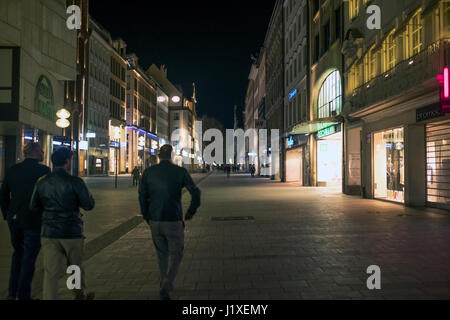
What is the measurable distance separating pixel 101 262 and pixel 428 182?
12679mm

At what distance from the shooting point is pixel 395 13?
54.9ft

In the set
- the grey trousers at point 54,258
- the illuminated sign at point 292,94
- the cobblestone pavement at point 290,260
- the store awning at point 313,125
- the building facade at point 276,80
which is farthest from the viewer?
the building facade at point 276,80

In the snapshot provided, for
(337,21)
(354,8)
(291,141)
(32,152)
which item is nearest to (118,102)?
(291,141)

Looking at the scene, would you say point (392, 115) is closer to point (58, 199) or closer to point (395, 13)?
point (395, 13)

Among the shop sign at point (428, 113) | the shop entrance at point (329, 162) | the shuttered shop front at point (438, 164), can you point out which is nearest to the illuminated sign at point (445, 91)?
the shop sign at point (428, 113)

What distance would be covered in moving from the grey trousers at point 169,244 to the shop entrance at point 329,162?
2694 cm

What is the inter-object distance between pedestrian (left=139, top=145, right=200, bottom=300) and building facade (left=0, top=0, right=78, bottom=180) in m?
A: 19.5

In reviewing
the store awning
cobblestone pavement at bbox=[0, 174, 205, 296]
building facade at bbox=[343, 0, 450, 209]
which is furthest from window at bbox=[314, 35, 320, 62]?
cobblestone pavement at bbox=[0, 174, 205, 296]

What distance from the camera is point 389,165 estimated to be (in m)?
18.5

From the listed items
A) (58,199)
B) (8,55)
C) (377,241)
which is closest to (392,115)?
(377,241)

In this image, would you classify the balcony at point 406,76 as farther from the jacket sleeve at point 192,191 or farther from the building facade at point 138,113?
the building facade at point 138,113

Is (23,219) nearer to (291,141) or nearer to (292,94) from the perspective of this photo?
(291,141)

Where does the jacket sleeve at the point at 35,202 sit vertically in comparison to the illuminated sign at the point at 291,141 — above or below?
below

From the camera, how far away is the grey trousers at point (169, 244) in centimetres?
497
